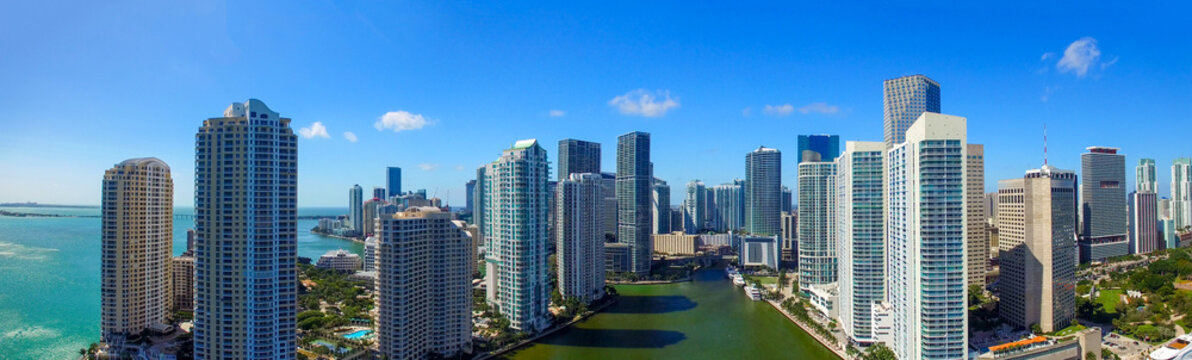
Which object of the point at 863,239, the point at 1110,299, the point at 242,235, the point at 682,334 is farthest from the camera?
the point at 1110,299

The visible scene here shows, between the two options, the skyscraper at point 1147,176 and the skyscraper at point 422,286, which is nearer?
the skyscraper at point 422,286

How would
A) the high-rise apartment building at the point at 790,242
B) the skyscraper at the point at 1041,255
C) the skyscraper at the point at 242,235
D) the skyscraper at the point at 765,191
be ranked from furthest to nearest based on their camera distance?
1. the skyscraper at the point at 765,191
2. the high-rise apartment building at the point at 790,242
3. the skyscraper at the point at 1041,255
4. the skyscraper at the point at 242,235

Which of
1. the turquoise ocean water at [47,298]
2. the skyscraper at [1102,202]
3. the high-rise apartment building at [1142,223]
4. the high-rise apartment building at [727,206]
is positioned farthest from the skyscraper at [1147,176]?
the turquoise ocean water at [47,298]

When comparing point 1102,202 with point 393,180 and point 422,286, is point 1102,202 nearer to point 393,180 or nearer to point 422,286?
point 422,286

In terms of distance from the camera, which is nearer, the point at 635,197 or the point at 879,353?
the point at 879,353

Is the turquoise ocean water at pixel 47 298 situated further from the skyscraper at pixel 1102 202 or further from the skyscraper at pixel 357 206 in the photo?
the skyscraper at pixel 1102 202

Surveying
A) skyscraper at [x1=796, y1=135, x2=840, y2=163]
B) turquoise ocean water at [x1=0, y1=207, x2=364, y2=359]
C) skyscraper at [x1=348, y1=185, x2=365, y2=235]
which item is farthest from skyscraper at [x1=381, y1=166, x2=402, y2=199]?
skyscraper at [x1=796, y1=135, x2=840, y2=163]

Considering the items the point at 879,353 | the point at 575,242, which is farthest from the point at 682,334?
the point at 575,242
